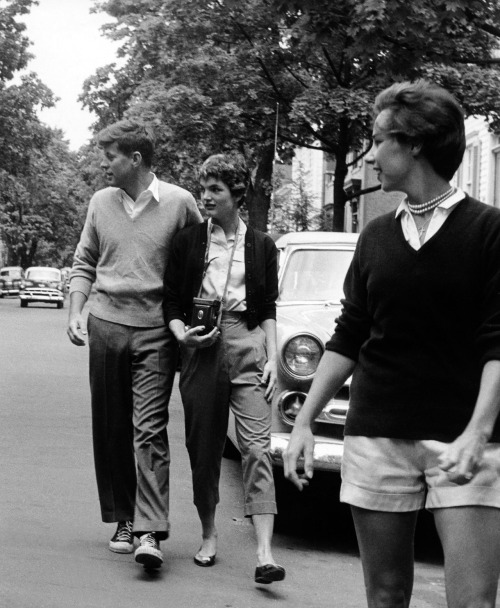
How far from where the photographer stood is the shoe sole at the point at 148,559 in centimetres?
505

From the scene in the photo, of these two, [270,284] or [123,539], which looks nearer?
[270,284]

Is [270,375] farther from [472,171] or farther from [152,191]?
[472,171]

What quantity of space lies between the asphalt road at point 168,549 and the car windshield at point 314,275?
115cm

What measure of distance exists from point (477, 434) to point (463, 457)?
0.06 meters

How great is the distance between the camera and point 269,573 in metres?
4.92

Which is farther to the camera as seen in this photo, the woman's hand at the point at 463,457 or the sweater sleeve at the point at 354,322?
the sweater sleeve at the point at 354,322

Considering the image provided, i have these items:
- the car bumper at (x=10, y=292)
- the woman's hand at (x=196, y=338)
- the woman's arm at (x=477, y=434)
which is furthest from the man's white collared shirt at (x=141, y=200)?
the car bumper at (x=10, y=292)

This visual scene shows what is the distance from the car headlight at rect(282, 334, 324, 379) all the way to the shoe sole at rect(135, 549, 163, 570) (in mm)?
1306

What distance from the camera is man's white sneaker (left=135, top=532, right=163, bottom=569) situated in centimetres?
505

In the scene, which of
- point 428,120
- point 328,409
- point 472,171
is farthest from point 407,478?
point 472,171

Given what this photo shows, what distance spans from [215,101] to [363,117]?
3949mm

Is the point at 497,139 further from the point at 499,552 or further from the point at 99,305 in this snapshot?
the point at 499,552

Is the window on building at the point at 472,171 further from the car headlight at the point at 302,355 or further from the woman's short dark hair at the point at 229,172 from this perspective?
the woman's short dark hair at the point at 229,172

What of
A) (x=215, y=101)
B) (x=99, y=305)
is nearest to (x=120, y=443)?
(x=99, y=305)
